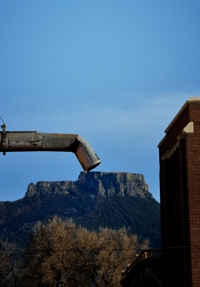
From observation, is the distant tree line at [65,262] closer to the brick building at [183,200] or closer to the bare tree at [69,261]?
the bare tree at [69,261]

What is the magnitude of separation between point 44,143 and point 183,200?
2634 centimetres

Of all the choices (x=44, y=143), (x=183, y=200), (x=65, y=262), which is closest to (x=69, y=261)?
(x=65, y=262)

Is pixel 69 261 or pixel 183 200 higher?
pixel 69 261

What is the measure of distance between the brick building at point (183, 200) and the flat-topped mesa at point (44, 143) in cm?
2408

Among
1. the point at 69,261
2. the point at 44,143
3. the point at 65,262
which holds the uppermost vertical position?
the point at 69,261

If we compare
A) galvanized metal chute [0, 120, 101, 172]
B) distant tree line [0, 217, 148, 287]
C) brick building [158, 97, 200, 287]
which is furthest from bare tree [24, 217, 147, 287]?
galvanized metal chute [0, 120, 101, 172]

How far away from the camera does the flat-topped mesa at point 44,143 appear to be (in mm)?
9195

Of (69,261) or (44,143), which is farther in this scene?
(69,261)

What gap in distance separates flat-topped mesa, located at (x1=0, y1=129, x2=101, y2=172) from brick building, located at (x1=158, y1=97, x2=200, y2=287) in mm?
24079

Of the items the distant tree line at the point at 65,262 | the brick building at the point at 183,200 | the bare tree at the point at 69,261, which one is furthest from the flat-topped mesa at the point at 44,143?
the distant tree line at the point at 65,262

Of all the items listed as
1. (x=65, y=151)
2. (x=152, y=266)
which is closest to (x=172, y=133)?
(x=152, y=266)

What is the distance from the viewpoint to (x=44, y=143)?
9281mm

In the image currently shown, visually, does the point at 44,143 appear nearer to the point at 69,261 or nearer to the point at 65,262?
the point at 65,262

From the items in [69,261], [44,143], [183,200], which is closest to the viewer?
[44,143]
